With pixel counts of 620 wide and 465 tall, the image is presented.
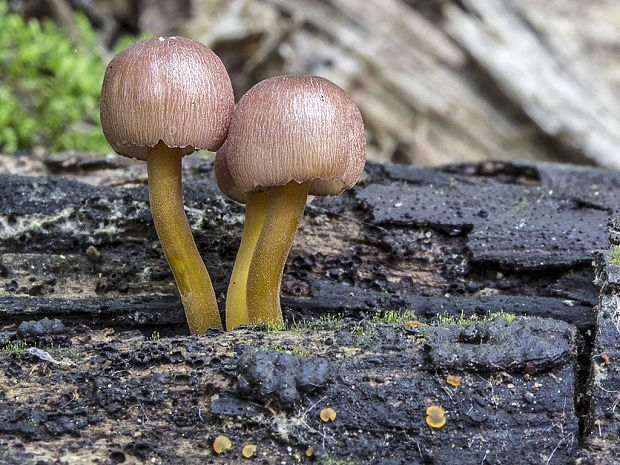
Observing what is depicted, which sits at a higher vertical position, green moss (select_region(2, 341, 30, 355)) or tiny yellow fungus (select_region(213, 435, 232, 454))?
green moss (select_region(2, 341, 30, 355))

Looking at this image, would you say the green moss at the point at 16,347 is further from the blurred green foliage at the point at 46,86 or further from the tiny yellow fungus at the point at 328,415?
the blurred green foliage at the point at 46,86

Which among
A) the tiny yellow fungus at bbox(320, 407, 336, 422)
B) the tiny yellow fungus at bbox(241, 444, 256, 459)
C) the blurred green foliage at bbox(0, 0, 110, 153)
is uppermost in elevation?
the blurred green foliage at bbox(0, 0, 110, 153)

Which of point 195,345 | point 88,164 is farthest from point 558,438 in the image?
point 88,164

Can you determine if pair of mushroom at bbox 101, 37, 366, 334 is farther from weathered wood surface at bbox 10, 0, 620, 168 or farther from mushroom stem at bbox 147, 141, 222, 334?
weathered wood surface at bbox 10, 0, 620, 168

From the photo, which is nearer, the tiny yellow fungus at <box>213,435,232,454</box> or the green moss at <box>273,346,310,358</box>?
the tiny yellow fungus at <box>213,435,232,454</box>

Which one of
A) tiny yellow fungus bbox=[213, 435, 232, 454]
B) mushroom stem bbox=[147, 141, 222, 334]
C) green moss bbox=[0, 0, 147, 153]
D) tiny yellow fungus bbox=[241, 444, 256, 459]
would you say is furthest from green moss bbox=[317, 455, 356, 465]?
green moss bbox=[0, 0, 147, 153]

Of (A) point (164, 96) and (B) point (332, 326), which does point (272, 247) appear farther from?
(A) point (164, 96)

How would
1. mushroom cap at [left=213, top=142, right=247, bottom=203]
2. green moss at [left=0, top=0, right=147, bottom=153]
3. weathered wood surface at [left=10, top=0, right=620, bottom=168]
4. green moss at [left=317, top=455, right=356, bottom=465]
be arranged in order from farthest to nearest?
weathered wood surface at [left=10, top=0, right=620, bottom=168] < green moss at [left=0, top=0, right=147, bottom=153] < mushroom cap at [left=213, top=142, right=247, bottom=203] < green moss at [left=317, top=455, right=356, bottom=465]
